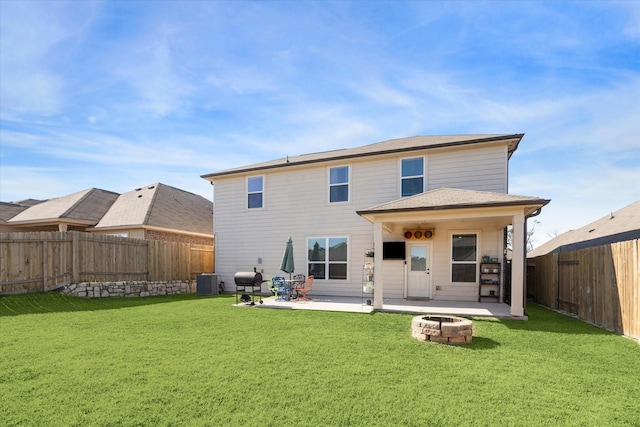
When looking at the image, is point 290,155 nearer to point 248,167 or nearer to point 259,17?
point 248,167

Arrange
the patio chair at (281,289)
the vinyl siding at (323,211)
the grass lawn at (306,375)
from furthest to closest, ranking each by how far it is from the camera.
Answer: the patio chair at (281,289)
the vinyl siding at (323,211)
the grass lawn at (306,375)

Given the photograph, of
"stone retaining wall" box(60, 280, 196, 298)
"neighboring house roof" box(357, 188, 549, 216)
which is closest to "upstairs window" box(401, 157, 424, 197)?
"neighboring house roof" box(357, 188, 549, 216)

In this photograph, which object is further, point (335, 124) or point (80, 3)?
point (335, 124)

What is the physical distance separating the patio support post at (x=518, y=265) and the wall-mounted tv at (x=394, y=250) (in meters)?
3.80

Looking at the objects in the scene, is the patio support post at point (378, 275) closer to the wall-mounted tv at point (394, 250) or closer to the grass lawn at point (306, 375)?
the grass lawn at point (306, 375)

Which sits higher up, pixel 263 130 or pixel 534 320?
pixel 263 130

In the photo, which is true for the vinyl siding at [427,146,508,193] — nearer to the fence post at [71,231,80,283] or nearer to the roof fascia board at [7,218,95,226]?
the fence post at [71,231,80,283]

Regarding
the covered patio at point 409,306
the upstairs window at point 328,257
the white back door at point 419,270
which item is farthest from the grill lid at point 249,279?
the white back door at point 419,270

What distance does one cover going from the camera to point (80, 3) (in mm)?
8047

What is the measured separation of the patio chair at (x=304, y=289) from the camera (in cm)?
1109

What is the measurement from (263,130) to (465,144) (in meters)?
7.52

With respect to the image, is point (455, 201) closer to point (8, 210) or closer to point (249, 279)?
point (249, 279)

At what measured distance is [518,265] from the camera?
7.59 meters

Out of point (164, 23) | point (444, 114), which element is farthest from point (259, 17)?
point (444, 114)
